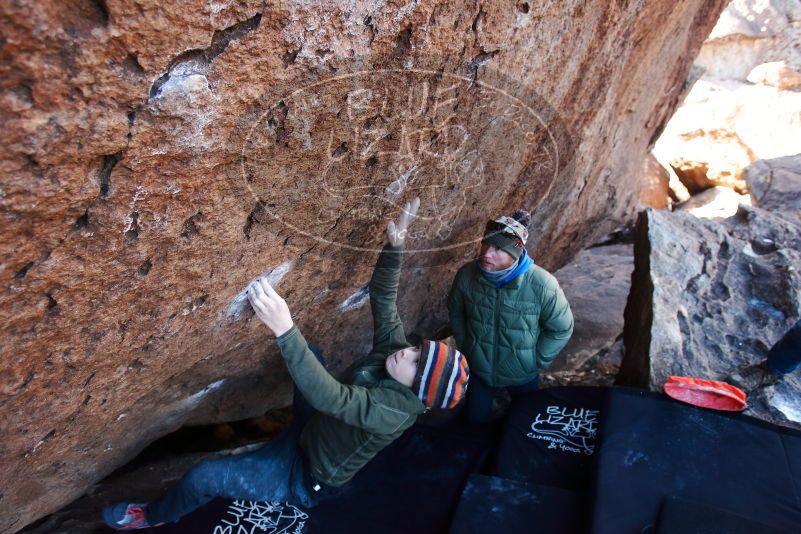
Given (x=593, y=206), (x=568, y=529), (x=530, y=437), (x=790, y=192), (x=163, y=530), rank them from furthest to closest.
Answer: (x=790, y=192), (x=593, y=206), (x=530, y=437), (x=163, y=530), (x=568, y=529)

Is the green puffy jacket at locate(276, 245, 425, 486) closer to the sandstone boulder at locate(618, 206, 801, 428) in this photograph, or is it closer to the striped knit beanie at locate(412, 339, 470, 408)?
the striped knit beanie at locate(412, 339, 470, 408)

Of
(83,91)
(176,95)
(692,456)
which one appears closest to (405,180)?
(176,95)

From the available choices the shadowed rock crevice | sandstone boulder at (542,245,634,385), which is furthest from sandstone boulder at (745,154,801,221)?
the shadowed rock crevice

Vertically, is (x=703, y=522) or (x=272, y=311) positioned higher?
(x=272, y=311)

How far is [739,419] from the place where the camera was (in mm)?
2953

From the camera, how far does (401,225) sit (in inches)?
115

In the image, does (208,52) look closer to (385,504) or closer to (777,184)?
(385,504)

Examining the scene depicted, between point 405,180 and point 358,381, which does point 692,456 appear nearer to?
point 358,381

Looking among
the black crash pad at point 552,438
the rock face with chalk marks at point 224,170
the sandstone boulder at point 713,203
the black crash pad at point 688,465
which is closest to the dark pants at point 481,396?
the black crash pad at point 552,438

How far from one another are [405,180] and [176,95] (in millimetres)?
1274

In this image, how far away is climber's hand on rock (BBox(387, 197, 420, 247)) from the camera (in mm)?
2883

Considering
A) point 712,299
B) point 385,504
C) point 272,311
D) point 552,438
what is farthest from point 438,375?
point 712,299

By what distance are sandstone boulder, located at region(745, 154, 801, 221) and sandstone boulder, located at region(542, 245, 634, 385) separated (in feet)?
4.76
